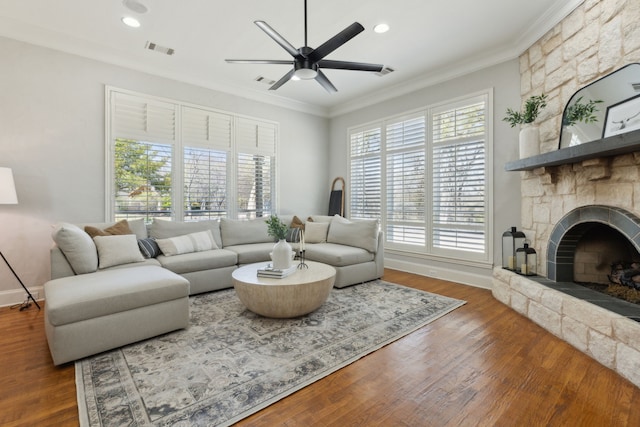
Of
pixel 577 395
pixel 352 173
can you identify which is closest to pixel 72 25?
pixel 352 173

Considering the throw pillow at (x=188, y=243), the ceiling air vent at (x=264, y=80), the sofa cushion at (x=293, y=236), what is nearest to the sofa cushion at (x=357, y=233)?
the sofa cushion at (x=293, y=236)

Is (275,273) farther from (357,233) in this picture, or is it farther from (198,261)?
(357,233)

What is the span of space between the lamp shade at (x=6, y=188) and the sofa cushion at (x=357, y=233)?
376cm

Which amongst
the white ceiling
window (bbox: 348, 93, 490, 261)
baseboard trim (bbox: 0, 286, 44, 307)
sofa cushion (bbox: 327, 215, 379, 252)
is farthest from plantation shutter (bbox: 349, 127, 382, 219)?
baseboard trim (bbox: 0, 286, 44, 307)

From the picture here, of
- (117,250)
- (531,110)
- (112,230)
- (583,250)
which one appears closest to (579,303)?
(583,250)

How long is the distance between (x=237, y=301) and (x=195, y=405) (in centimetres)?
175

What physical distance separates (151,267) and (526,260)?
3.98 metres

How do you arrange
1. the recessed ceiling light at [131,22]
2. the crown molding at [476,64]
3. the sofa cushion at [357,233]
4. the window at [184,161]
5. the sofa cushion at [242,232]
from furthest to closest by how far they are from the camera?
the sofa cushion at [242,232] → the sofa cushion at [357,233] → the window at [184,161] → the recessed ceiling light at [131,22] → the crown molding at [476,64]

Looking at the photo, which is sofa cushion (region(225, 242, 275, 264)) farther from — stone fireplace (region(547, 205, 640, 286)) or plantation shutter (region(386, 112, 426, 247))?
stone fireplace (region(547, 205, 640, 286))

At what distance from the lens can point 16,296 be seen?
3346 millimetres

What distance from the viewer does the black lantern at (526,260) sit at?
3244 mm

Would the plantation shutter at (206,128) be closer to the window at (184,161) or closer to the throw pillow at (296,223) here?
the window at (184,161)

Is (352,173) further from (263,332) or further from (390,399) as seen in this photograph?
(390,399)

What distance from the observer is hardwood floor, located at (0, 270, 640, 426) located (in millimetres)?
1571
